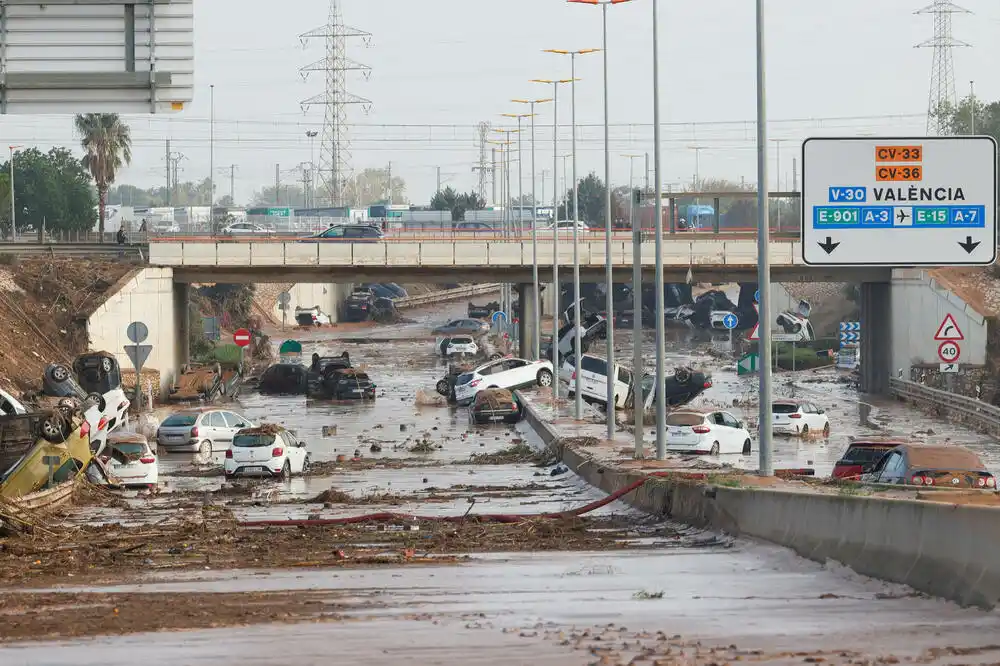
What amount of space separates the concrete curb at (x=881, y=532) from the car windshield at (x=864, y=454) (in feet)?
24.7

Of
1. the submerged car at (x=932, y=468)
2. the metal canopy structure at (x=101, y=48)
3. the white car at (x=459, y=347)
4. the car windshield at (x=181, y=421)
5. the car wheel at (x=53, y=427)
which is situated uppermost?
the metal canopy structure at (x=101, y=48)

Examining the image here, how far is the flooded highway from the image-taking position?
912 cm

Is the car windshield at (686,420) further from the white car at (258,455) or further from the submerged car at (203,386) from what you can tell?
the submerged car at (203,386)

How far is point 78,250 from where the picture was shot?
69.9m

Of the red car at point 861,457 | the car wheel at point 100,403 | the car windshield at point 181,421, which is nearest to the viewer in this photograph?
the red car at point 861,457

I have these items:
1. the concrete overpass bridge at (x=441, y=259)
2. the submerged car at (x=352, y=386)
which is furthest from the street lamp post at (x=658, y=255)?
the concrete overpass bridge at (x=441, y=259)

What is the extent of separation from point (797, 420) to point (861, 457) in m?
17.8

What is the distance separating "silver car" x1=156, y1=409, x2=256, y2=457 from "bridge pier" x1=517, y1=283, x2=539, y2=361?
95.7 feet

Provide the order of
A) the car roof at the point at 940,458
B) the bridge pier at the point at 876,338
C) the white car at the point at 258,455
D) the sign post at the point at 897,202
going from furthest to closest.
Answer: the bridge pier at the point at 876,338, the white car at the point at 258,455, the car roof at the point at 940,458, the sign post at the point at 897,202

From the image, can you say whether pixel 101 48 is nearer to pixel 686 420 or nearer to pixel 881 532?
pixel 881 532

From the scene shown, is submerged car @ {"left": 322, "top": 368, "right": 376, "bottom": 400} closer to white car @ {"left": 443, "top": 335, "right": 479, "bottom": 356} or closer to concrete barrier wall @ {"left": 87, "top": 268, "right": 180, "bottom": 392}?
concrete barrier wall @ {"left": 87, "top": 268, "right": 180, "bottom": 392}

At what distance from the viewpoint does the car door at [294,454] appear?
108 ft

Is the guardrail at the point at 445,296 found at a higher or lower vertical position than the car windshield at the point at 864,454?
higher

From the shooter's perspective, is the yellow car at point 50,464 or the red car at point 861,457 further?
the red car at point 861,457
